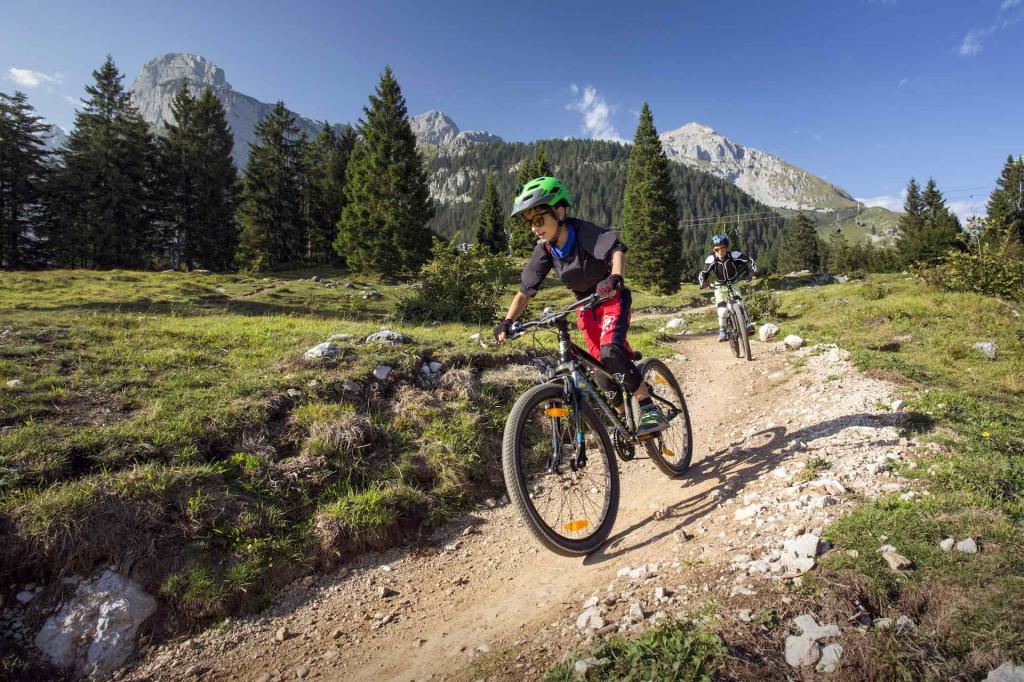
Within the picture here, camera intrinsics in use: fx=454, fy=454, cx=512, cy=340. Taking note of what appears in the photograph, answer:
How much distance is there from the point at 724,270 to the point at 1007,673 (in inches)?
387

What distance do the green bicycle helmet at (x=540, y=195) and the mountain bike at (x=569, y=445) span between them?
105 centimetres

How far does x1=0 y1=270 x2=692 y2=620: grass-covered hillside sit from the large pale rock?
13cm

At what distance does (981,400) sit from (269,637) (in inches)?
334

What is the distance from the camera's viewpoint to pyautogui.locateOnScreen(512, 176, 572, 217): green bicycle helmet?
426 cm

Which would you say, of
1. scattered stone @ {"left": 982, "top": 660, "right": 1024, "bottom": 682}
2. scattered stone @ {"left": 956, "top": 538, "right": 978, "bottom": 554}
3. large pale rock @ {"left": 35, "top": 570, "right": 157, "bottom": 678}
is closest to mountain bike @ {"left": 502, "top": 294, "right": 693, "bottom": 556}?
scattered stone @ {"left": 956, "top": 538, "right": 978, "bottom": 554}

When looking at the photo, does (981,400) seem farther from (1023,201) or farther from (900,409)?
(1023,201)

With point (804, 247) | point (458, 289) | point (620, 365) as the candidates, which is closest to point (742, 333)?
point (620, 365)

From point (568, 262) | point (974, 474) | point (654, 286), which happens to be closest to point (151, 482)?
point (568, 262)

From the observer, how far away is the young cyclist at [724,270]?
34.7 feet

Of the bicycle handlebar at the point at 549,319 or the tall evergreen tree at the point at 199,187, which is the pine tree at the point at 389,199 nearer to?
the tall evergreen tree at the point at 199,187

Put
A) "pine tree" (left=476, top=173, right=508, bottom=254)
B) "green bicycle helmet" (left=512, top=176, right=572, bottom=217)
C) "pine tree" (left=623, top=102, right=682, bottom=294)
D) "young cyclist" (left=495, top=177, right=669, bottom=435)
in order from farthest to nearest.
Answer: "pine tree" (left=476, top=173, right=508, bottom=254) < "pine tree" (left=623, top=102, right=682, bottom=294) < "young cyclist" (left=495, top=177, right=669, bottom=435) < "green bicycle helmet" (left=512, top=176, right=572, bottom=217)

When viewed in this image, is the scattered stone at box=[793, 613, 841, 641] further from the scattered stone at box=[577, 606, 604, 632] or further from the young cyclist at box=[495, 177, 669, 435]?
the young cyclist at box=[495, 177, 669, 435]

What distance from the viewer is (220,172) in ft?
131

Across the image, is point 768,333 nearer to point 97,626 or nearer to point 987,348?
point 987,348
